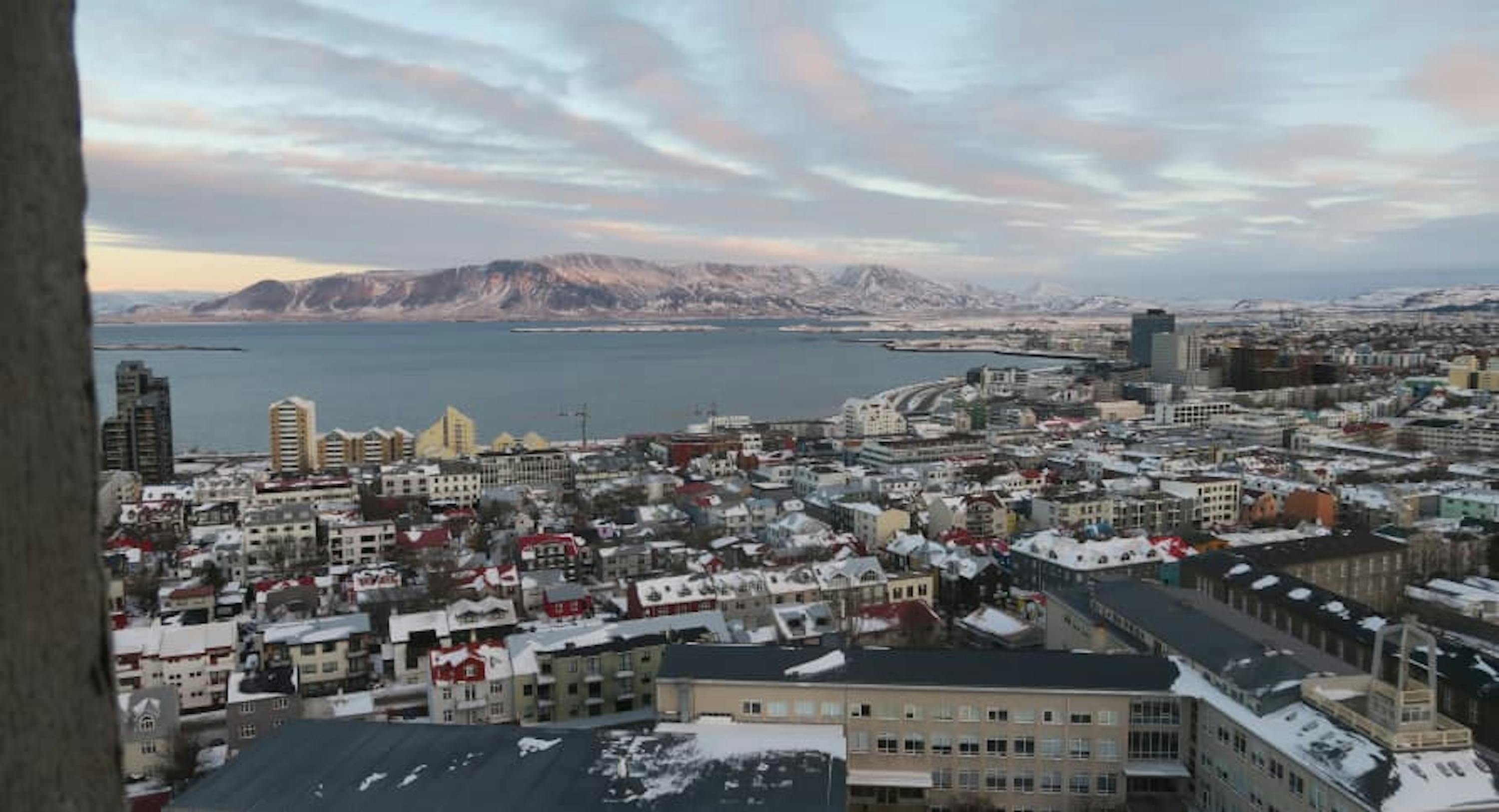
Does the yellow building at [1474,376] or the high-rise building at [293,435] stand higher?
the yellow building at [1474,376]

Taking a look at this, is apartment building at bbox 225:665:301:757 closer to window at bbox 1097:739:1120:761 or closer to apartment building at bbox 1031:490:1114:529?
window at bbox 1097:739:1120:761

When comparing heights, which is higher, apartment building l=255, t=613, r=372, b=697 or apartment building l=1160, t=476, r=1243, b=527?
apartment building l=1160, t=476, r=1243, b=527

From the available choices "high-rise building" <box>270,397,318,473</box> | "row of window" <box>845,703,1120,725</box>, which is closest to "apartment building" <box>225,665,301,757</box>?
"row of window" <box>845,703,1120,725</box>

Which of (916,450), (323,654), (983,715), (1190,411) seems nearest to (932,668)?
(983,715)

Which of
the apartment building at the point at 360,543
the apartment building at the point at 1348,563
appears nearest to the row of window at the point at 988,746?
the apartment building at the point at 1348,563

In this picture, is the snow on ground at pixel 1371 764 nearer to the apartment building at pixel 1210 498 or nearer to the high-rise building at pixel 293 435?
the apartment building at pixel 1210 498

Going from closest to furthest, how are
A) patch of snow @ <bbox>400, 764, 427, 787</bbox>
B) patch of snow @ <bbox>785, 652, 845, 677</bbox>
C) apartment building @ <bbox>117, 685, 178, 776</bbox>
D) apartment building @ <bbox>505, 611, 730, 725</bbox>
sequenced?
patch of snow @ <bbox>400, 764, 427, 787</bbox>
patch of snow @ <bbox>785, 652, 845, 677</bbox>
apartment building @ <bbox>117, 685, 178, 776</bbox>
apartment building @ <bbox>505, 611, 730, 725</bbox>
